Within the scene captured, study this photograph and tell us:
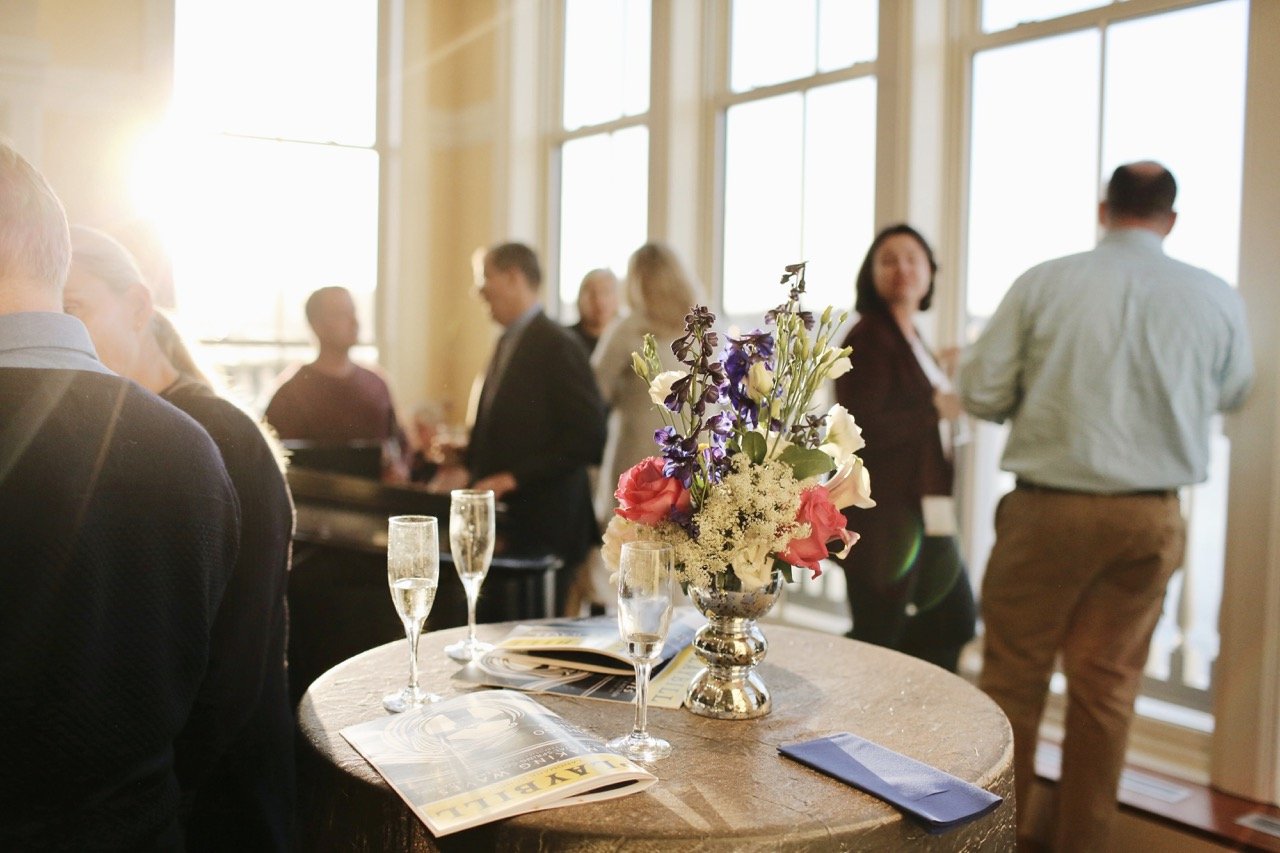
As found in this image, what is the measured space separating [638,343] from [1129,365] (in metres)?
1.45

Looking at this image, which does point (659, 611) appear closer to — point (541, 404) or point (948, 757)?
point (948, 757)

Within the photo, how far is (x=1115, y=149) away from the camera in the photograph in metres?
3.19

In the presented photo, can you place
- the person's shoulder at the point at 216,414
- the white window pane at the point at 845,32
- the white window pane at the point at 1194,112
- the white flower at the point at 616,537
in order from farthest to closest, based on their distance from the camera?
the white window pane at the point at 845,32 → the white window pane at the point at 1194,112 → the person's shoulder at the point at 216,414 → the white flower at the point at 616,537

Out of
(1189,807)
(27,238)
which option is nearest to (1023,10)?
(1189,807)

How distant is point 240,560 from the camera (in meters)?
1.54

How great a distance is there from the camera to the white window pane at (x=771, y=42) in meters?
4.24

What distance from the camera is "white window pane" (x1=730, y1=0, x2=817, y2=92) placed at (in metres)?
4.24

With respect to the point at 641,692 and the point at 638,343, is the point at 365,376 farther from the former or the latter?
the point at 641,692

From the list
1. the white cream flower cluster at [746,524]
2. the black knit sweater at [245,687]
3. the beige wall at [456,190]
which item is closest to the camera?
the white cream flower cluster at [746,524]

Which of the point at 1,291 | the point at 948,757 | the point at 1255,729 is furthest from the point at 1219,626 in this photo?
the point at 1,291

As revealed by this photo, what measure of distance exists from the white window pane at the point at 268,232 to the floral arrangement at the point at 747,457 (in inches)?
192

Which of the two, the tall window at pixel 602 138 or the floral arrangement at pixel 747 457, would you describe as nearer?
the floral arrangement at pixel 747 457

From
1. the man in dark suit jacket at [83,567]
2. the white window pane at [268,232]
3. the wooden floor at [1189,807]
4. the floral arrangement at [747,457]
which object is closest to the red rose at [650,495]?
the floral arrangement at [747,457]

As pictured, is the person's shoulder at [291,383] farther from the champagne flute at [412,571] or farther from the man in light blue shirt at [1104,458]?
the champagne flute at [412,571]
